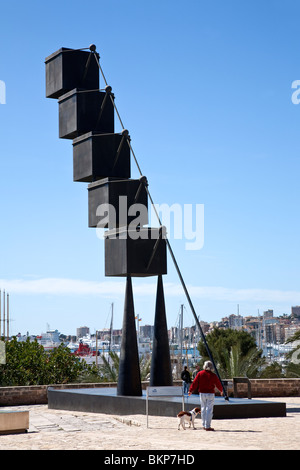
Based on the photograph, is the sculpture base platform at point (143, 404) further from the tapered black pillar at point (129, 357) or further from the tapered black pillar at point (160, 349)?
the tapered black pillar at point (160, 349)

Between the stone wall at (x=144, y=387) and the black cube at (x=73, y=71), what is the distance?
29.6 ft

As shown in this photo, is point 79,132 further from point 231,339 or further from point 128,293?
point 231,339

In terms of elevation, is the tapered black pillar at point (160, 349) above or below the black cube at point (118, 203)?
below

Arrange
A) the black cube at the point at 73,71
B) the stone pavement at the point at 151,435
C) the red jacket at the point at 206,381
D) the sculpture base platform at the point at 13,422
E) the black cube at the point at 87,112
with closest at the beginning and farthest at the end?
the stone pavement at the point at 151,435 < the red jacket at the point at 206,381 < the sculpture base platform at the point at 13,422 < the black cube at the point at 87,112 < the black cube at the point at 73,71

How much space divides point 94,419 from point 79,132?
8.08m

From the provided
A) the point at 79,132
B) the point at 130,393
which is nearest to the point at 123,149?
the point at 79,132

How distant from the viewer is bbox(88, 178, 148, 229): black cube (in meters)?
19.4

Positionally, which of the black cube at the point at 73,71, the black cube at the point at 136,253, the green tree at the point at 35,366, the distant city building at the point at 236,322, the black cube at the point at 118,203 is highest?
the black cube at the point at 73,71

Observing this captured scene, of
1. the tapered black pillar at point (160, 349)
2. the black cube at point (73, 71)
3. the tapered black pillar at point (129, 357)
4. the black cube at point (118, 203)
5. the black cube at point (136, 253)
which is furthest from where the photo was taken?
the black cube at point (73, 71)

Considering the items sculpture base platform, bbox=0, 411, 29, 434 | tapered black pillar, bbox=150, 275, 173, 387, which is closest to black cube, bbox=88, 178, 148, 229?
tapered black pillar, bbox=150, 275, 173, 387

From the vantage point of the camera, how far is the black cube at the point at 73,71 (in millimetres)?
20891

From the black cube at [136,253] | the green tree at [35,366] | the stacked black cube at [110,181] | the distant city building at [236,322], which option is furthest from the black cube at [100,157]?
the distant city building at [236,322]

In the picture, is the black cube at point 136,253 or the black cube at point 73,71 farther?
the black cube at point 73,71

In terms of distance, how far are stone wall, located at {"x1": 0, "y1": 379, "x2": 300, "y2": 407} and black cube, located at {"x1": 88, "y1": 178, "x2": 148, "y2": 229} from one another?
19.7ft
